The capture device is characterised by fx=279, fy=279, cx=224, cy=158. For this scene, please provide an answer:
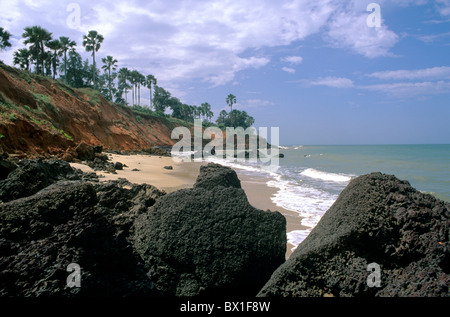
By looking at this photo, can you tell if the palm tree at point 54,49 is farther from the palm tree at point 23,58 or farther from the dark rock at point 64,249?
the dark rock at point 64,249

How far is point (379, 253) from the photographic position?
246cm

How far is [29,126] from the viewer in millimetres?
12836

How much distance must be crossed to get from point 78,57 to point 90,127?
29.9 m

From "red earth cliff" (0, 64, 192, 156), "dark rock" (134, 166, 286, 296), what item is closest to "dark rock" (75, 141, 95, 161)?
"red earth cliff" (0, 64, 192, 156)

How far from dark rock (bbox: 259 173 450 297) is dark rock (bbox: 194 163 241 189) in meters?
2.48

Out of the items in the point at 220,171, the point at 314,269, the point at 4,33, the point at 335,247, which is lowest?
the point at 314,269

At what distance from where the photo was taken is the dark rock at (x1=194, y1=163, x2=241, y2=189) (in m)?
4.98

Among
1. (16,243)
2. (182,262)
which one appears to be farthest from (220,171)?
(16,243)

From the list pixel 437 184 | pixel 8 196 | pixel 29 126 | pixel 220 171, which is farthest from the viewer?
pixel 437 184

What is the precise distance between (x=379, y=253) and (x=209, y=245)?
1.58 m

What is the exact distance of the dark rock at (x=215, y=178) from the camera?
498 centimetres

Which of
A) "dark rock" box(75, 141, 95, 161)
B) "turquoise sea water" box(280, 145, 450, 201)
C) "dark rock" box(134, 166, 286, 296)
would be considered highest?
"dark rock" box(75, 141, 95, 161)

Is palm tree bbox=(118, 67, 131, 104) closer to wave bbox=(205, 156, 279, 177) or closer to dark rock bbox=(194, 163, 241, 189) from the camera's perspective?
wave bbox=(205, 156, 279, 177)
